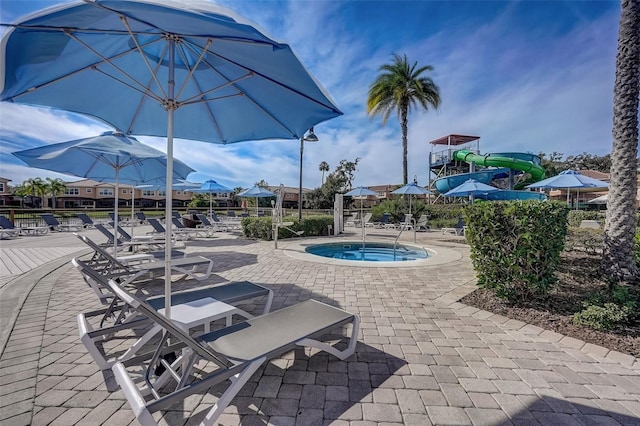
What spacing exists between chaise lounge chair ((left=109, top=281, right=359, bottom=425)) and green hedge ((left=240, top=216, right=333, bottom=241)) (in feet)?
28.4

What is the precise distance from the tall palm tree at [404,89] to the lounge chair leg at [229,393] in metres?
19.5

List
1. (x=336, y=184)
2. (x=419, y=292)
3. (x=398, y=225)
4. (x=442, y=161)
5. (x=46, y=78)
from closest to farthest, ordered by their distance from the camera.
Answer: (x=46, y=78) → (x=419, y=292) → (x=398, y=225) → (x=442, y=161) → (x=336, y=184)

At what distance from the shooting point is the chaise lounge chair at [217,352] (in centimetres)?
170

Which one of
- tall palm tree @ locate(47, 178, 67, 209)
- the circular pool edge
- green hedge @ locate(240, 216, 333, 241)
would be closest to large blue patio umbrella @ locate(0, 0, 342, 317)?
the circular pool edge

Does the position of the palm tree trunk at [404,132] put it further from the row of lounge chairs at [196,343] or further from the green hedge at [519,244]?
the row of lounge chairs at [196,343]

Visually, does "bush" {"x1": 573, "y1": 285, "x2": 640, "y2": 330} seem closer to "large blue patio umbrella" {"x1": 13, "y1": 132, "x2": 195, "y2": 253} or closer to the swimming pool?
the swimming pool

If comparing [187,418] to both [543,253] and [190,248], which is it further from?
[190,248]

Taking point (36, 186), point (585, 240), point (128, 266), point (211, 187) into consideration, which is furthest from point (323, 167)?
point (128, 266)

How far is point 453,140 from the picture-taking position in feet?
85.7

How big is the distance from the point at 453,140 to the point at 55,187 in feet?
174

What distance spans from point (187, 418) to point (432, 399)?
5.92ft

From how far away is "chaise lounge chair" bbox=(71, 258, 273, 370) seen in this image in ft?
7.96

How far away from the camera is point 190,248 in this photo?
9547 mm

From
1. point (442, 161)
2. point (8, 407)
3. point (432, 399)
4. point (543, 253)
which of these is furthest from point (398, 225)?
point (8, 407)
